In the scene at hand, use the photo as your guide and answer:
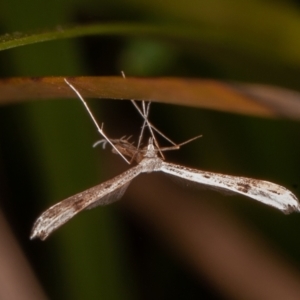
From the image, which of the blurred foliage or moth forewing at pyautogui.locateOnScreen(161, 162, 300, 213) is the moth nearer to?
moth forewing at pyautogui.locateOnScreen(161, 162, 300, 213)

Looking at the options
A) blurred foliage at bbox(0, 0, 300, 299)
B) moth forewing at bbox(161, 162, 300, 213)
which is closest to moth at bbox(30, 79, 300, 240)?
moth forewing at bbox(161, 162, 300, 213)

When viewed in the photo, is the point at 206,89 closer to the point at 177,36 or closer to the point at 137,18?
the point at 177,36

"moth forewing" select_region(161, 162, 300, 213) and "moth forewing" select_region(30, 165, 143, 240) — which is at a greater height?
"moth forewing" select_region(30, 165, 143, 240)

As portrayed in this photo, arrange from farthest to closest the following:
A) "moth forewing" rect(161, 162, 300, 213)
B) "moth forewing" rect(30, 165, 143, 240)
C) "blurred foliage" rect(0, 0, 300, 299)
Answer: "blurred foliage" rect(0, 0, 300, 299)
"moth forewing" rect(161, 162, 300, 213)
"moth forewing" rect(30, 165, 143, 240)

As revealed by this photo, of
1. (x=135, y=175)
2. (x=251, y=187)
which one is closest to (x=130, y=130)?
(x=135, y=175)

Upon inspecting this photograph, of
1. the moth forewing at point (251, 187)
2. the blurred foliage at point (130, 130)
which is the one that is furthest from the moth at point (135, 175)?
the blurred foliage at point (130, 130)

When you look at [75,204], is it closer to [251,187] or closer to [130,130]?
[251,187]

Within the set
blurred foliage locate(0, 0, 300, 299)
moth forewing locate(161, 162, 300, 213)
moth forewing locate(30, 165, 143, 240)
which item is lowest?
moth forewing locate(161, 162, 300, 213)
